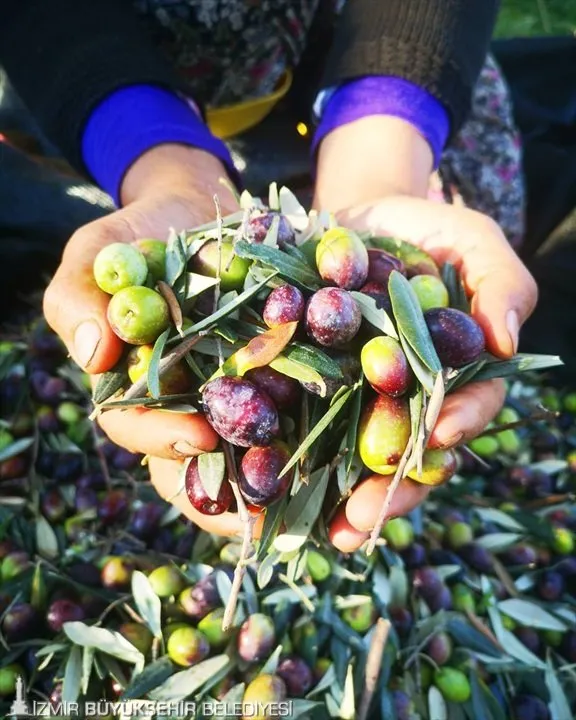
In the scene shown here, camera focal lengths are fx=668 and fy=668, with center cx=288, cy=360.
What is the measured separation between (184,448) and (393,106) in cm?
107

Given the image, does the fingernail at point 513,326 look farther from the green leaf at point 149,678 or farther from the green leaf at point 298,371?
the green leaf at point 149,678

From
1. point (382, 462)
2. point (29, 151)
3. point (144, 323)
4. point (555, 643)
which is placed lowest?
point (555, 643)

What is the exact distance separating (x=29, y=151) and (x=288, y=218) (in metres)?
1.34

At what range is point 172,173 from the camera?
1.46 m

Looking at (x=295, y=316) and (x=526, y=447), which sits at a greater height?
(x=295, y=316)

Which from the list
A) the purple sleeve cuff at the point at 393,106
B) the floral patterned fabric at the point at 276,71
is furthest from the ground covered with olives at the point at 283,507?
the floral patterned fabric at the point at 276,71

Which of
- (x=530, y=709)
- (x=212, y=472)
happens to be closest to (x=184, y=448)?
(x=212, y=472)

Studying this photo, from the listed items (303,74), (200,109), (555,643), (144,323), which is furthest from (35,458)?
(303,74)

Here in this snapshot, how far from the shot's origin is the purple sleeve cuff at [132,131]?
1.54 m

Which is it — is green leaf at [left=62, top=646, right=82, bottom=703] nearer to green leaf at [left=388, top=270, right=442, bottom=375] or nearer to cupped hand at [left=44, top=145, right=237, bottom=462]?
cupped hand at [left=44, top=145, right=237, bottom=462]

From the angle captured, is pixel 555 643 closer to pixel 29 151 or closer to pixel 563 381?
pixel 563 381

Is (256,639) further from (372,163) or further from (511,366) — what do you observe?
(372,163)

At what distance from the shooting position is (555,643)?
1354 mm

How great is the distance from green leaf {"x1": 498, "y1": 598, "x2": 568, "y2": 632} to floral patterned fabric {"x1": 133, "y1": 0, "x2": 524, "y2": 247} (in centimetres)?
120
